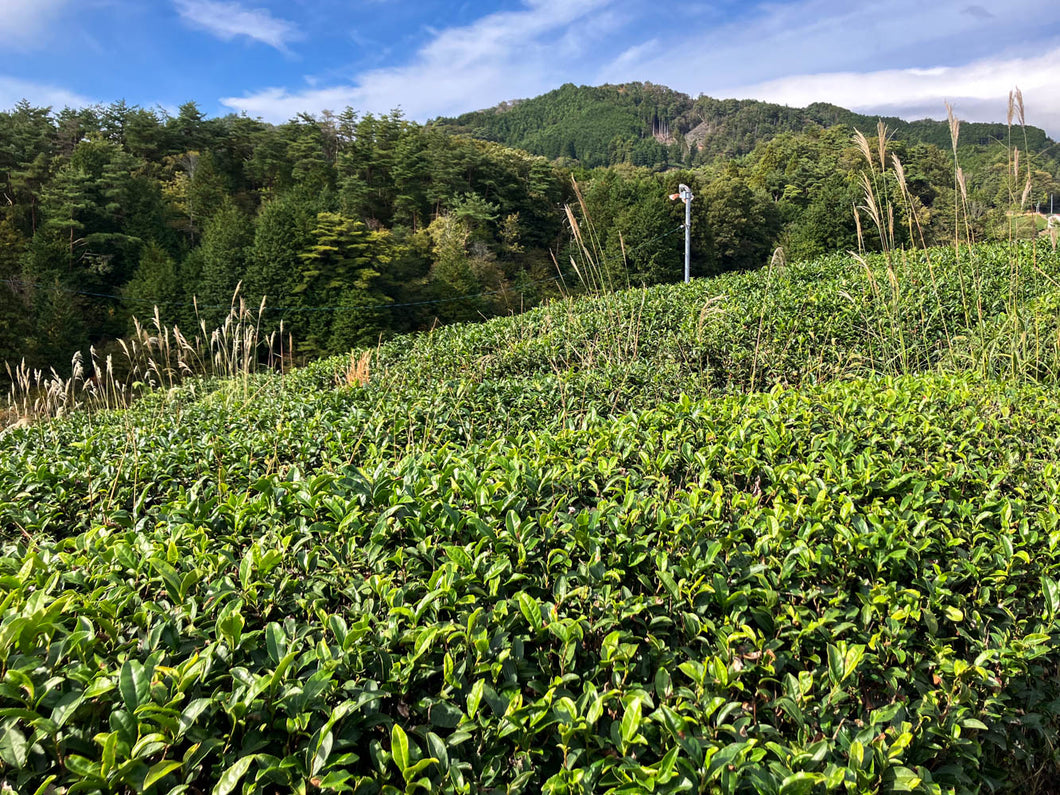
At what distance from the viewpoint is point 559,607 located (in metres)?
1.46

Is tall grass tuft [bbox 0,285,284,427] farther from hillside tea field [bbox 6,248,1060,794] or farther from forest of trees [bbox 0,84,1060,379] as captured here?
forest of trees [bbox 0,84,1060,379]

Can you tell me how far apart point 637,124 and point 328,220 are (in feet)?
306

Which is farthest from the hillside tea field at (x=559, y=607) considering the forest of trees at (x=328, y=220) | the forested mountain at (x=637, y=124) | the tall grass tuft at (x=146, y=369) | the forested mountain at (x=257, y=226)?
the forested mountain at (x=637, y=124)

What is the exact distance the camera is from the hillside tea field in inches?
41.4

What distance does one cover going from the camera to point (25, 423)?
11.4 feet

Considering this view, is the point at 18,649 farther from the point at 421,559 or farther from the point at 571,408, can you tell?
the point at 571,408

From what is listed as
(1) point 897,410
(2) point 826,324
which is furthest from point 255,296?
(1) point 897,410

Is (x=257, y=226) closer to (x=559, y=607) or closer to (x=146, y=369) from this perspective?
(x=146, y=369)

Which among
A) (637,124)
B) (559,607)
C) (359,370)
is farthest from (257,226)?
(637,124)

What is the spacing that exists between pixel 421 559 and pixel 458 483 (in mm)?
377

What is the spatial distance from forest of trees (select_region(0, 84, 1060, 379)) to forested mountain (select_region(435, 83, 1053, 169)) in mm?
47334

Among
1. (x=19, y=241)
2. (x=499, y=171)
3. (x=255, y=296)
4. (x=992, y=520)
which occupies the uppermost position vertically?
(x=499, y=171)

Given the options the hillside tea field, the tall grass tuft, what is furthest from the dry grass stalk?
the hillside tea field

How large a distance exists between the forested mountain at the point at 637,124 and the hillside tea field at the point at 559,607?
8971 centimetres
